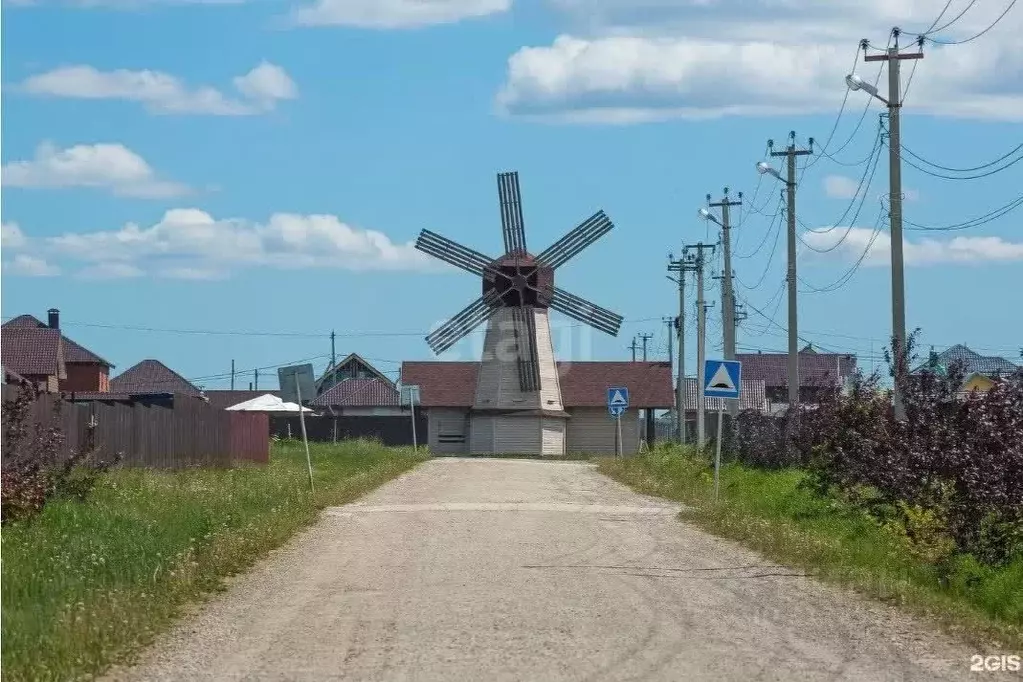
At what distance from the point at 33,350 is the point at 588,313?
25951 millimetres

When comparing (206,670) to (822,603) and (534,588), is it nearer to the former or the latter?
(534,588)

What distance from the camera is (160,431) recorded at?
3397 centimetres

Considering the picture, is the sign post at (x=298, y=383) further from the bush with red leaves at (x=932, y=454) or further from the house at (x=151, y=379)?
the house at (x=151, y=379)

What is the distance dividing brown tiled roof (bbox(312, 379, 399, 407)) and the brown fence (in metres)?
59.1

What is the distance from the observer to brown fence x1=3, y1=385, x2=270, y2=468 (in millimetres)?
26844

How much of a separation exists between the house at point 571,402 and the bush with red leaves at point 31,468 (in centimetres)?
4920

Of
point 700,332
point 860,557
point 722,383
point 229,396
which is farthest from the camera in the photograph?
point 229,396

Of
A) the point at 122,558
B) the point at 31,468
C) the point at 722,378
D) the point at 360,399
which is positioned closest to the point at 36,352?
the point at 360,399

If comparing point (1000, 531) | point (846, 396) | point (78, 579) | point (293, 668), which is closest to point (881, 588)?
point (1000, 531)

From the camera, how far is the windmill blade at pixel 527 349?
212 ft

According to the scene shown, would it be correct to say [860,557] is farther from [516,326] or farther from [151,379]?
[151,379]

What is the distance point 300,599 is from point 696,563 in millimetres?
4853

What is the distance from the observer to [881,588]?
1357cm

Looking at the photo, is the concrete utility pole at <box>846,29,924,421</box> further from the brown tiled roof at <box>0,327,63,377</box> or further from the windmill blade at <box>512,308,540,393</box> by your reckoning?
the brown tiled roof at <box>0,327,63,377</box>
